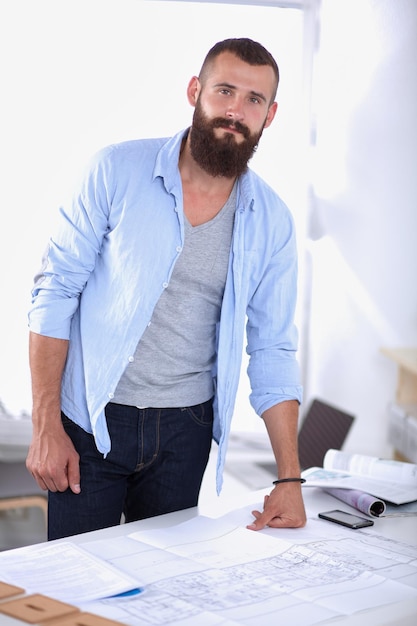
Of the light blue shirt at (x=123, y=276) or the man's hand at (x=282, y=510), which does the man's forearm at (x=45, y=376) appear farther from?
the man's hand at (x=282, y=510)

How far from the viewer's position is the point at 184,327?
1.89 metres

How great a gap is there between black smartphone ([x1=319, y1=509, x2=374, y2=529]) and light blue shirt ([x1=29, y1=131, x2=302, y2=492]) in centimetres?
27

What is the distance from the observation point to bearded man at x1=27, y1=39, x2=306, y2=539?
1.82 m

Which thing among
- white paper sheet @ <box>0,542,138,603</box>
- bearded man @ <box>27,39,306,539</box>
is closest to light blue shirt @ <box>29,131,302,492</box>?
bearded man @ <box>27,39,306,539</box>

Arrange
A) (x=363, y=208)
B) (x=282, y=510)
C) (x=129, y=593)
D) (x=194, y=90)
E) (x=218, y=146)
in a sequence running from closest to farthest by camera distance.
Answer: (x=129, y=593)
(x=282, y=510)
(x=218, y=146)
(x=194, y=90)
(x=363, y=208)

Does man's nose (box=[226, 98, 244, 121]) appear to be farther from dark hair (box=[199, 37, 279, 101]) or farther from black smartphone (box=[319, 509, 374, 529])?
black smartphone (box=[319, 509, 374, 529])

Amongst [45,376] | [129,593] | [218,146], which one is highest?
[218,146]

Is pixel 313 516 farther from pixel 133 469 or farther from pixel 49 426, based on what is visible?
pixel 49 426

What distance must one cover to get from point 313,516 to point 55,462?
0.55m

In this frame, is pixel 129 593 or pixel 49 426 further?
pixel 49 426

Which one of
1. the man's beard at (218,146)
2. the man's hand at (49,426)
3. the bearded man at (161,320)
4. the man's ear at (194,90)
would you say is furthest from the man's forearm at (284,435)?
the man's ear at (194,90)

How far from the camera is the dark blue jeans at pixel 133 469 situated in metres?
1.84

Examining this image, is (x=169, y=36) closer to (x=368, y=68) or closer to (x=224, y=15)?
(x=224, y=15)

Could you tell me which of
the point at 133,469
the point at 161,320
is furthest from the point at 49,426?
the point at 161,320
